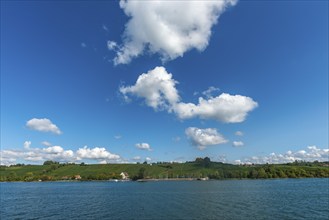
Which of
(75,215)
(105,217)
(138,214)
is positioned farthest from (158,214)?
(75,215)

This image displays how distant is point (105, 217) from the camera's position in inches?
2872

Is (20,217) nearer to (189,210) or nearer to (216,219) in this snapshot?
(189,210)

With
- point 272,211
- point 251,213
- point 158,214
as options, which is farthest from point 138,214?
point 272,211

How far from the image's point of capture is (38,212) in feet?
269

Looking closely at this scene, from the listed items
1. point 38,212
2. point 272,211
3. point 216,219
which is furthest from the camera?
point 38,212

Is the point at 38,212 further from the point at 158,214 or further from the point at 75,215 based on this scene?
the point at 158,214

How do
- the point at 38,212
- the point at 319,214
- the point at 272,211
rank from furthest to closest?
the point at 38,212
the point at 272,211
the point at 319,214

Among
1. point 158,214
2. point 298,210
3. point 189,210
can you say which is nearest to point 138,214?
point 158,214

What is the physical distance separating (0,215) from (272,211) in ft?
241

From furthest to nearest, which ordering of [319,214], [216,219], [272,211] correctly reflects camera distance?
[272,211], [319,214], [216,219]

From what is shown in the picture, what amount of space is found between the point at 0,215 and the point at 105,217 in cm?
2992

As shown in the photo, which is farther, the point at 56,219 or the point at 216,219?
the point at 56,219

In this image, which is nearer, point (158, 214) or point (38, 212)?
point (158, 214)

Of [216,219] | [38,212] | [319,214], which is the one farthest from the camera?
[38,212]
